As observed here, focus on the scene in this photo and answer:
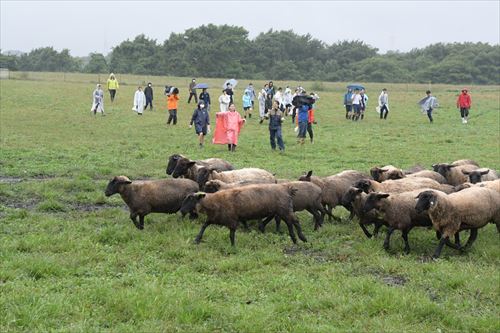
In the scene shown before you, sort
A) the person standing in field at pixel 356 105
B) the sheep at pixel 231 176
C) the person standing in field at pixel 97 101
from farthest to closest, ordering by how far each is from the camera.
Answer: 1. the person standing in field at pixel 356 105
2. the person standing in field at pixel 97 101
3. the sheep at pixel 231 176

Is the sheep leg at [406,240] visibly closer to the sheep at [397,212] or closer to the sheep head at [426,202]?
the sheep at [397,212]

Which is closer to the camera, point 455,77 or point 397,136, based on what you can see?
point 397,136

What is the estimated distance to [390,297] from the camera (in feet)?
26.3

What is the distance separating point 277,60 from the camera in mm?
102125

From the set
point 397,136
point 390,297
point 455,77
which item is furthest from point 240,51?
point 390,297

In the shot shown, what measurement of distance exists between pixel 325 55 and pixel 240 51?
19.6 m

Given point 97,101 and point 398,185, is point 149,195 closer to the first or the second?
point 398,185

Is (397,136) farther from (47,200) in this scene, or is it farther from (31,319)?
(31,319)

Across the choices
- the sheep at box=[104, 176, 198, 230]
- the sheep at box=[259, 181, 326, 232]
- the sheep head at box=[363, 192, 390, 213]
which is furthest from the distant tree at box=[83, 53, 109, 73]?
the sheep head at box=[363, 192, 390, 213]

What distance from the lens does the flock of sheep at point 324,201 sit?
10.5 m

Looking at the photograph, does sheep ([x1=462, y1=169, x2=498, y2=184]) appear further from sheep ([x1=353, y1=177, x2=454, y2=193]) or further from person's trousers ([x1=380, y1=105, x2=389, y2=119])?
person's trousers ([x1=380, y1=105, x2=389, y2=119])

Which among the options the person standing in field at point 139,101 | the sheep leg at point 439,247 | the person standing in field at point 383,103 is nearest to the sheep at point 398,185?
the sheep leg at point 439,247

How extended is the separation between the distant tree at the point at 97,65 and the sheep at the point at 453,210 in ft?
315

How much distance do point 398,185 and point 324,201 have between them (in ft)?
5.31
